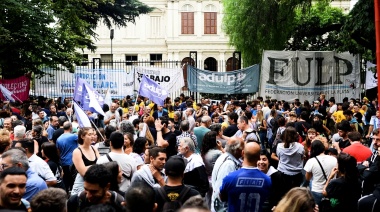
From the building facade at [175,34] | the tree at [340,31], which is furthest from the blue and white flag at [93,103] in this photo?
the building facade at [175,34]

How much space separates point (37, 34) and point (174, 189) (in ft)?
58.4

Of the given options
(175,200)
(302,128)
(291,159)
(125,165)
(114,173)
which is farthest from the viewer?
(302,128)

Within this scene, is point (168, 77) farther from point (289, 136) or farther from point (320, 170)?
point (320, 170)

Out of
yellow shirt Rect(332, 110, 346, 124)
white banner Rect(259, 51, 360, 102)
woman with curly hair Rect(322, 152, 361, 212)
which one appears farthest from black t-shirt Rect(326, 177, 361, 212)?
white banner Rect(259, 51, 360, 102)

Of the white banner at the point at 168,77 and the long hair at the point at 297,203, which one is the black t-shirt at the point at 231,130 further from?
the white banner at the point at 168,77

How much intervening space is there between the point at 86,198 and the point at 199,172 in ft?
7.59

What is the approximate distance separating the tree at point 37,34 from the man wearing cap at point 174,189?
16428 millimetres

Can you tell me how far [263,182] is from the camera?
592 centimetres

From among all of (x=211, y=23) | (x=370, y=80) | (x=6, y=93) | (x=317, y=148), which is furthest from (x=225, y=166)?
(x=211, y=23)

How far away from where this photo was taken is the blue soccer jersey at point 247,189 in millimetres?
5891

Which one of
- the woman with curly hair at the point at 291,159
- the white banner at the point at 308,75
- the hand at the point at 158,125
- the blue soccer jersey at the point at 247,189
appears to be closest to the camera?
the blue soccer jersey at the point at 247,189

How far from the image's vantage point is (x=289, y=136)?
8.67m

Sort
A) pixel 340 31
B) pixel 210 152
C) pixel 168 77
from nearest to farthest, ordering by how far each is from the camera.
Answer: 1. pixel 210 152
2. pixel 168 77
3. pixel 340 31

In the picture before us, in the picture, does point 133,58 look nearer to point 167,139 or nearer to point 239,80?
point 239,80
